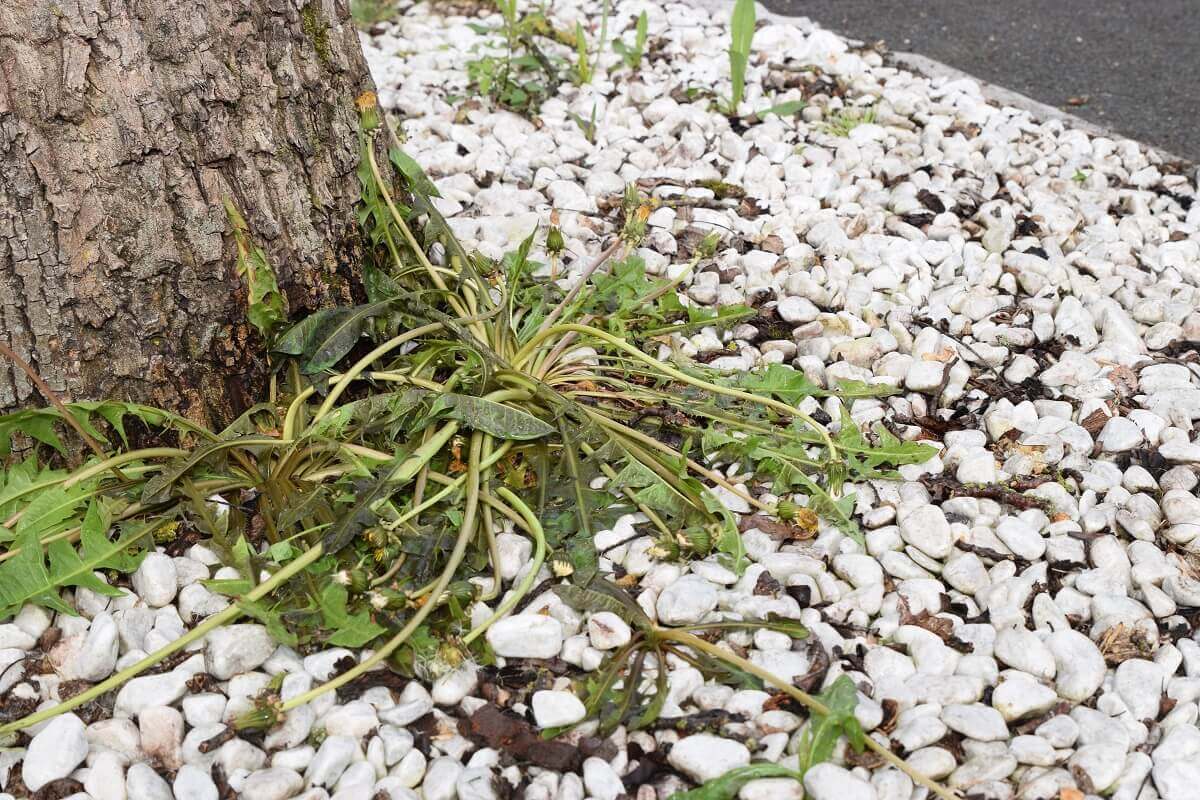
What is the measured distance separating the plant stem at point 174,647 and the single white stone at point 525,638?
0.32m

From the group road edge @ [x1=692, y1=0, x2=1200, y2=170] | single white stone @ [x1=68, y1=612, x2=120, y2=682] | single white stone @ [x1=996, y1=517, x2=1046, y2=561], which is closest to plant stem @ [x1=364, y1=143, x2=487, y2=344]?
single white stone @ [x1=68, y1=612, x2=120, y2=682]

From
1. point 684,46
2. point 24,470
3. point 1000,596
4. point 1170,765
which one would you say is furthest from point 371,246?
point 684,46

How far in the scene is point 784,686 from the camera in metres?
1.55

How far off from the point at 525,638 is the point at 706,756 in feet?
1.12

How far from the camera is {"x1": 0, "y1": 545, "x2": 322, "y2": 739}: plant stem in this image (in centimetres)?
152

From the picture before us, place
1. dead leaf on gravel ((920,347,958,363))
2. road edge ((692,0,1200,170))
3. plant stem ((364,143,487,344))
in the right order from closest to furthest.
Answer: plant stem ((364,143,487,344)) → dead leaf on gravel ((920,347,958,363)) → road edge ((692,0,1200,170))

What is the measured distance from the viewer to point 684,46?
398 centimetres

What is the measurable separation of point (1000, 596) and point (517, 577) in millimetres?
829

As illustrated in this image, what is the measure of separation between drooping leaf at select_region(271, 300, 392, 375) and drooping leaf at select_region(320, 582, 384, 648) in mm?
502

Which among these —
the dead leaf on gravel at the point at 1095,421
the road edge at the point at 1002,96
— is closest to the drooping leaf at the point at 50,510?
the dead leaf on gravel at the point at 1095,421

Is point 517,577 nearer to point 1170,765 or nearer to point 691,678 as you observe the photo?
point 691,678

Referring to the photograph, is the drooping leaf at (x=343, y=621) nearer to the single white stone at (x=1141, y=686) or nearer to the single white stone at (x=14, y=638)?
the single white stone at (x=14, y=638)

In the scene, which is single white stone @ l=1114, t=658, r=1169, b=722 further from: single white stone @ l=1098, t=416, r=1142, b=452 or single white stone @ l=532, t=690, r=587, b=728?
single white stone @ l=532, t=690, r=587, b=728

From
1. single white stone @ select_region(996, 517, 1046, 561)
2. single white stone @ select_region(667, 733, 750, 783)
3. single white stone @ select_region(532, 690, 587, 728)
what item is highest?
single white stone @ select_region(996, 517, 1046, 561)
